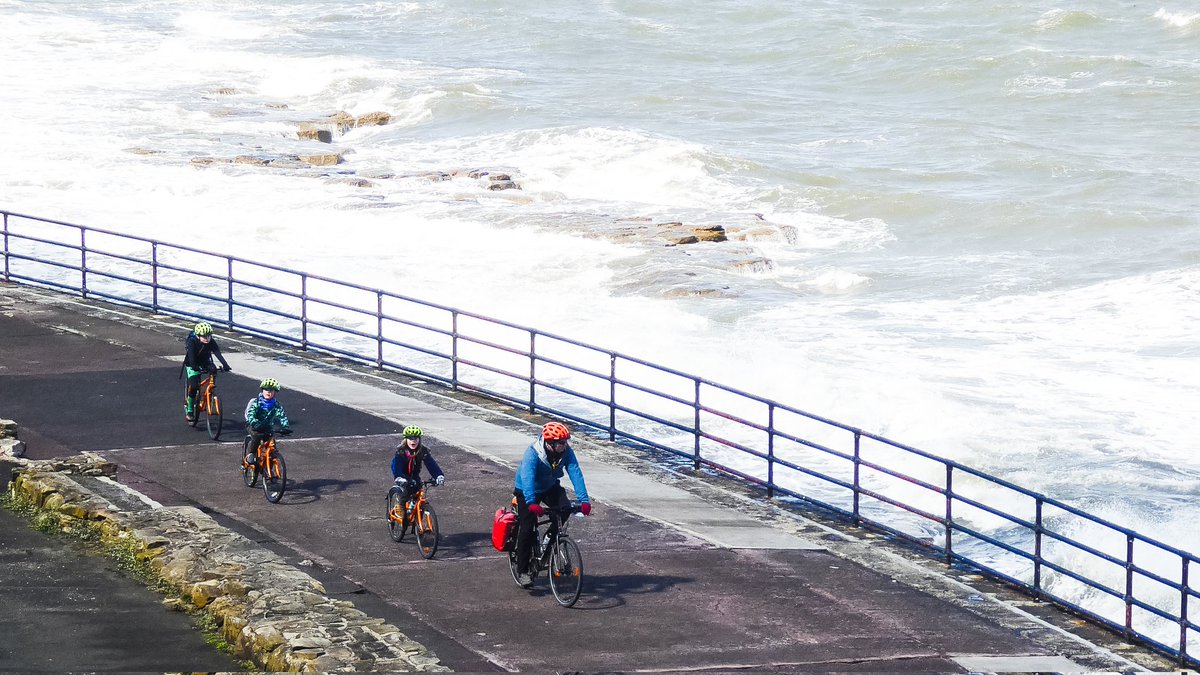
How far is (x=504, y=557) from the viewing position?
12.8 metres

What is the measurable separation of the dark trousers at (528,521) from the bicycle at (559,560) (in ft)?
0.13

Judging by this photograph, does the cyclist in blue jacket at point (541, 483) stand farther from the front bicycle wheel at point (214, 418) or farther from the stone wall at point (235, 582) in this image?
the front bicycle wheel at point (214, 418)

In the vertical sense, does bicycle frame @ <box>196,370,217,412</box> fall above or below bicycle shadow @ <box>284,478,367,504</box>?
above

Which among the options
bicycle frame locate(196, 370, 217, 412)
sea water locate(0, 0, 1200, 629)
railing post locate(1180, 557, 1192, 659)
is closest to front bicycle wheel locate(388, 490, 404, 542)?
bicycle frame locate(196, 370, 217, 412)

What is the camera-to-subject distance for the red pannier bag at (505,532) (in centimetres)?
1188

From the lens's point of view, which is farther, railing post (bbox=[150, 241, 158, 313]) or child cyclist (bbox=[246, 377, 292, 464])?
railing post (bbox=[150, 241, 158, 313])

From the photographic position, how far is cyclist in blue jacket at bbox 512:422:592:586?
11641 mm

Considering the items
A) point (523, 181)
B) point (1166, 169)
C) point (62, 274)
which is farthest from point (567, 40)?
point (62, 274)

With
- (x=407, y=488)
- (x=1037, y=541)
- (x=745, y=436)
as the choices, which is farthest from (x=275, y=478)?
(x=745, y=436)

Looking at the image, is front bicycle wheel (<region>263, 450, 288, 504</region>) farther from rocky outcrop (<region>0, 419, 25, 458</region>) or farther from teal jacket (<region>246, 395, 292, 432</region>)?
rocky outcrop (<region>0, 419, 25, 458</region>)

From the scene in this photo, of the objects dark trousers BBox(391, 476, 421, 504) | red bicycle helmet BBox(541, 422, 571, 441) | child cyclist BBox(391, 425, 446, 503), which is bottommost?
dark trousers BBox(391, 476, 421, 504)

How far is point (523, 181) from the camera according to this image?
141ft

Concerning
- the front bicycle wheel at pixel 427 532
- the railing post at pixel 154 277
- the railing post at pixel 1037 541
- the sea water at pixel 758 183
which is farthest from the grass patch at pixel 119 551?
the sea water at pixel 758 183

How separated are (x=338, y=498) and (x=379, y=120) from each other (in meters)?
40.5
